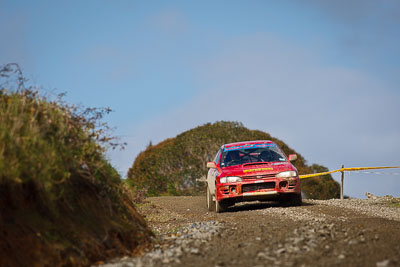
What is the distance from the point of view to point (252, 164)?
14.6m

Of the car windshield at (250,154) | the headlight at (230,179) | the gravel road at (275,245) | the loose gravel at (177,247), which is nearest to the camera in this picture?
the gravel road at (275,245)

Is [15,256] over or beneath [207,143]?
beneath

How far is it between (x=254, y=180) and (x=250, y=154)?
1376 mm

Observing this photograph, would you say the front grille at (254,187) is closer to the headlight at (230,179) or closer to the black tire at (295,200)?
the headlight at (230,179)

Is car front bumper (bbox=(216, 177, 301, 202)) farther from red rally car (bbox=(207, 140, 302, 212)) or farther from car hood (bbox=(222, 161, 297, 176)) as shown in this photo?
car hood (bbox=(222, 161, 297, 176))

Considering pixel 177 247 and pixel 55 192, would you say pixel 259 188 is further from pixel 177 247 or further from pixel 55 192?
pixel 55 192

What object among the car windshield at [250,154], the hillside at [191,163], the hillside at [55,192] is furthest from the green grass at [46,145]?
the hillside at [191,163]

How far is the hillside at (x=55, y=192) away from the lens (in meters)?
6.93

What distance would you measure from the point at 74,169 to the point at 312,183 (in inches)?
890

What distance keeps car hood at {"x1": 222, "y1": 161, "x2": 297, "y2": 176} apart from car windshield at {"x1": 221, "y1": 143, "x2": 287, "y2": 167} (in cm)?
44

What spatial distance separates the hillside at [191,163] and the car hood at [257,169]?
12.5 metres

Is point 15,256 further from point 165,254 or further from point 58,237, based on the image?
point 165,254

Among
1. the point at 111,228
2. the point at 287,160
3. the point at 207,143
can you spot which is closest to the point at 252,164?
the point at 287,160

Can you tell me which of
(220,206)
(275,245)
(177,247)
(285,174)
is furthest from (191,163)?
(275,245)
